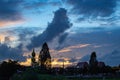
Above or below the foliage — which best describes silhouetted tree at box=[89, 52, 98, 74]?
above

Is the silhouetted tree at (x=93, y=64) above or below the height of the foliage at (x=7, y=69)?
above

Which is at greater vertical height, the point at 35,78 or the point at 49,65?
the point at 49,65

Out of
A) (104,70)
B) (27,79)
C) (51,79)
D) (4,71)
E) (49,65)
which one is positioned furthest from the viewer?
(104,70)

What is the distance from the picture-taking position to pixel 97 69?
176 metres

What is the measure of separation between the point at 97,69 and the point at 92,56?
762 cm

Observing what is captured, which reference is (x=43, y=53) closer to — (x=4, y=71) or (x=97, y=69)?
(x=97, y=69)

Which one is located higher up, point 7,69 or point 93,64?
point 93,64

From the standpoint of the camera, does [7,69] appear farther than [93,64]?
No

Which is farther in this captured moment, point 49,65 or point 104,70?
point 104,70

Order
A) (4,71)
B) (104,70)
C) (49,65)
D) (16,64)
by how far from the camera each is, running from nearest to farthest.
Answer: (4,71) < (16,64) < (49,65) < (104,70)

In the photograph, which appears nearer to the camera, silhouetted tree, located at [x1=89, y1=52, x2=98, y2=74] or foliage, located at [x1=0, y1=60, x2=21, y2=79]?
foliage, located at [x1=0, y1=60, x2=21, y2=79]

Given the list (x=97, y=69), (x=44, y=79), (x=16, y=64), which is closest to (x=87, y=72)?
(x=97, y=69)

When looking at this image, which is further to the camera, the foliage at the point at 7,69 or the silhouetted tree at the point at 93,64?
the silhouetted tree at the point at 93,64

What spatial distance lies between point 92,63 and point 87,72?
4.55 metres
